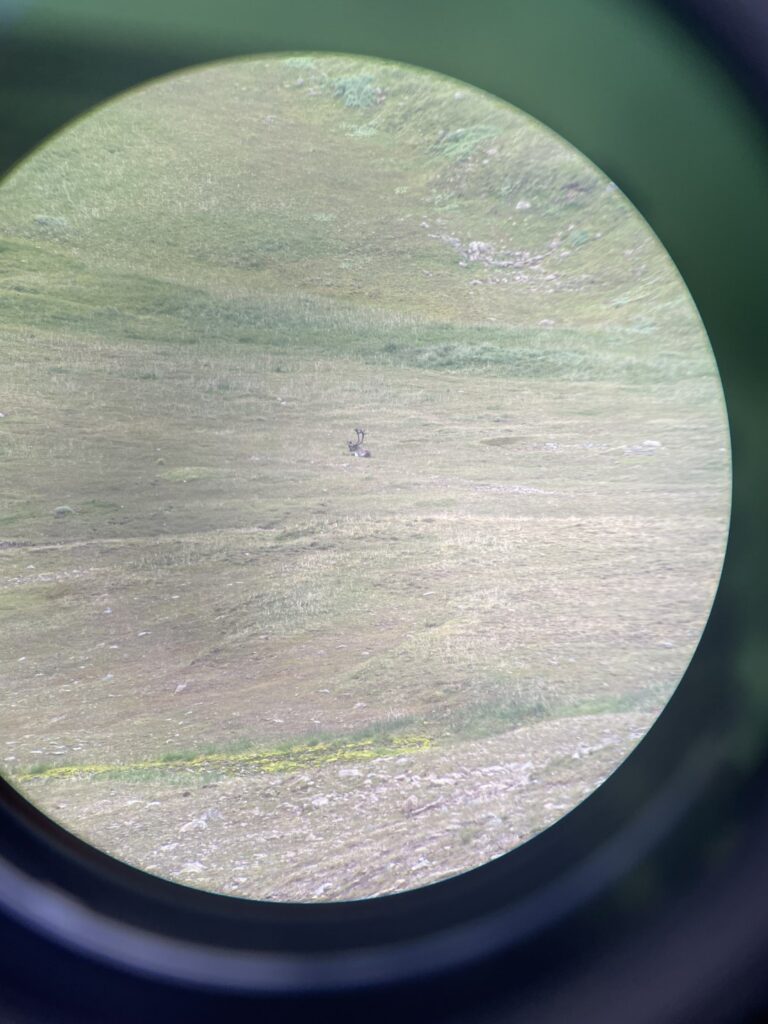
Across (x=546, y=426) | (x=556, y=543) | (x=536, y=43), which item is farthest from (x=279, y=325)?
(x=536, y=43)

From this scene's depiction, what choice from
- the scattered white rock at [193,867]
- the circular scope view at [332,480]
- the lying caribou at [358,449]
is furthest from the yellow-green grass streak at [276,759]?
the lying caribou at [358,449]

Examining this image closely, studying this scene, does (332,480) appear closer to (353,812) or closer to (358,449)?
(358,449)

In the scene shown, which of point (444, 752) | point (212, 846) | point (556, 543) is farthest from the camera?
point (556, 543)

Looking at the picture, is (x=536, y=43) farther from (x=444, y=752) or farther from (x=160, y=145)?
(x=160, y=145)

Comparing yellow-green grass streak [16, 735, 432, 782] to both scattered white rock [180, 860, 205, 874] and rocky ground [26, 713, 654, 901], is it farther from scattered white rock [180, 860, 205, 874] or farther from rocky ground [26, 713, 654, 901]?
scattered white rock [180, 860, 205, 874]

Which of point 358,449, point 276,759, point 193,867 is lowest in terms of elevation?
point 193,867

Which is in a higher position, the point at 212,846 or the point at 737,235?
the point at 212,846

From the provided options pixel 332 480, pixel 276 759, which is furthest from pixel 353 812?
pixel 332 480

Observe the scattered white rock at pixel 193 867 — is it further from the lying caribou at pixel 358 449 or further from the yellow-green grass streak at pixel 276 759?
the lying caribou at pixel 358 449
